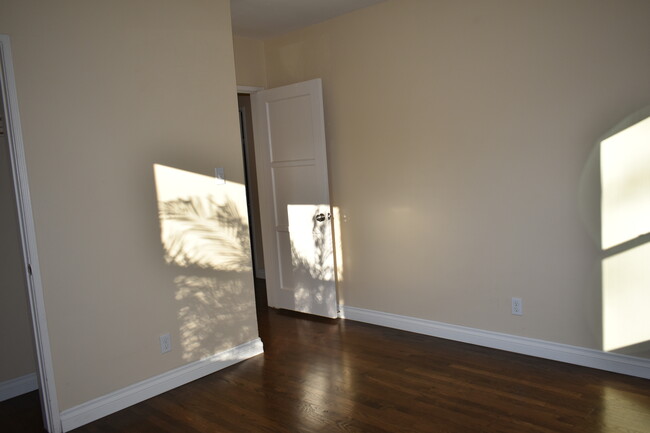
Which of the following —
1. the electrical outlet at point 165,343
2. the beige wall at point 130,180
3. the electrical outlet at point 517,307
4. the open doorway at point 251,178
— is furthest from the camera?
the open doorway at point 251,178

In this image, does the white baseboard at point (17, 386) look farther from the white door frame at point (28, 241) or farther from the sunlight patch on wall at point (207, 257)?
the sunlight patch on wall at point (207, 257)

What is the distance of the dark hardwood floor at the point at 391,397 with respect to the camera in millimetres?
2717

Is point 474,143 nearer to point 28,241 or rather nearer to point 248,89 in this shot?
point 248,89

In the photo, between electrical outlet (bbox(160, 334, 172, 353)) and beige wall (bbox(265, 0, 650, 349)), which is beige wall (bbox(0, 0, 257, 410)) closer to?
electrical outlet (bbox(160, 334, 172, 353))

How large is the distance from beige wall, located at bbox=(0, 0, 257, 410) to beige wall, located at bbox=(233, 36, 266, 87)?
1.09m

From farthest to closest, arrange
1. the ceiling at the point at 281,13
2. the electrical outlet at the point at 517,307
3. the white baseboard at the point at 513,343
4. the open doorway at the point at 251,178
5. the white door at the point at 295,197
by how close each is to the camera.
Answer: the open doorway at the point at 251,178 < the white door at the point at 295,197 < the ceiling at the point at 281,13 < the electrical outlet at the point at 517,307 < the white baseboard at the point at 513,343

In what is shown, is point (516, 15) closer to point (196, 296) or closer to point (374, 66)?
point (374, 66)

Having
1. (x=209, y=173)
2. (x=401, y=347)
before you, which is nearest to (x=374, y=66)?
(x=209, y=173)

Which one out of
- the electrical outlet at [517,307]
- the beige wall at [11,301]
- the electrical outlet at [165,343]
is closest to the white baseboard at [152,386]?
the electrical outlet at [165,343]

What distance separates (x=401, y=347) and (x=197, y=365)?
1.48m

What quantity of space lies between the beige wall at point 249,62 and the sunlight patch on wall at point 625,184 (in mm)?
3061

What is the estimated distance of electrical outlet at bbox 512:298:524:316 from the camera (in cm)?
358

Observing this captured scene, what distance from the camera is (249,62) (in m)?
4.86

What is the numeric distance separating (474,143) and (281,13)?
185cm
